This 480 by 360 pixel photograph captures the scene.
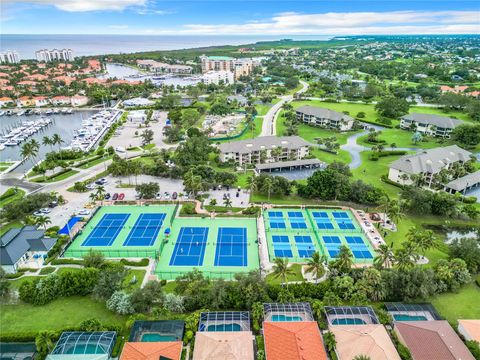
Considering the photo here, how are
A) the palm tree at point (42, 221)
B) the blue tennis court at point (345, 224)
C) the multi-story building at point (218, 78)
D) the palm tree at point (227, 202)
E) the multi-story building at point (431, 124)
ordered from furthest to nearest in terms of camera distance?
1. the multi-story building at point (218, 78)
2. the multi-story building at point (431, 124)
3. the palm tree at point (227, 202)
4. the blue tennis court at point (345, 224)
5. the palm tree at point (42, 221)

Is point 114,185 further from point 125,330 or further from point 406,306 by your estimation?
point 406,306

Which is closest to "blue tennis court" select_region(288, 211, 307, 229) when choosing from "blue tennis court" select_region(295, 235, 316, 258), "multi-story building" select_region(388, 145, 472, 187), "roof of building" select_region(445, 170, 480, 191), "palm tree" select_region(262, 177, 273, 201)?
"blue tennis court" select_region(295, 235, 316, 258)

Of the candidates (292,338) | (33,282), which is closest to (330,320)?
(292,338)

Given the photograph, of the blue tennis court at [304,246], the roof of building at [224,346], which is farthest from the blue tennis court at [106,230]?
the blue tennis court at [304,246]

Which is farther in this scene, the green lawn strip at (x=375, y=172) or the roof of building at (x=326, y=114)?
the roof of building at (x=326, y=114)

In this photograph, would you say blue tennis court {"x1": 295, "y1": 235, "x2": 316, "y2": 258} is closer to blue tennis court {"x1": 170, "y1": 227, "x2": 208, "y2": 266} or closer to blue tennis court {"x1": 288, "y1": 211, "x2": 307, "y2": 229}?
blue tennis court {"x1": 288, "y1": 211, "x2": 307, "y2": 229}

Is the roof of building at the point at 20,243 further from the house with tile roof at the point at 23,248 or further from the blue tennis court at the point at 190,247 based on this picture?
the blue tennis court at the point at 190,247

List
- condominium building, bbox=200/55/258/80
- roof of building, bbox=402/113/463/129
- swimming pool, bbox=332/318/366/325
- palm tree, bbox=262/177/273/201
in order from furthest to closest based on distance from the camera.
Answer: condominium building, bbox=200/55/258/80, roof of building, bbox=402/113/463/129, palm tree, bbox=262/177/273/201, swimming pool, bbox=332/318/366/325
